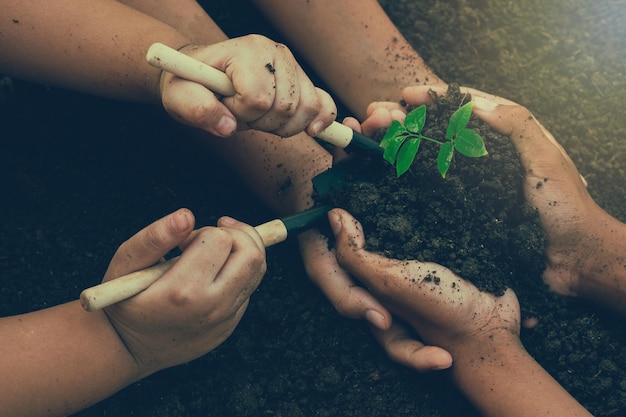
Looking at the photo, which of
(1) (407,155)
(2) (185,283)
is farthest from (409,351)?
(2) (185,283)

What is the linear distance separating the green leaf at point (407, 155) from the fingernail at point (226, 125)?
34 centimetres

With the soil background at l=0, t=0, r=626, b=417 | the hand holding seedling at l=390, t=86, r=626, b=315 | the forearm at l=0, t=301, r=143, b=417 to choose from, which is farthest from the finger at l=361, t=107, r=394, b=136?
the forearm at l=0, t=301, r=143, b=417

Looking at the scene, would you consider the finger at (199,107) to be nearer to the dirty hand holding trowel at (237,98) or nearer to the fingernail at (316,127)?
the dirty hand holding trowel at (237,98)

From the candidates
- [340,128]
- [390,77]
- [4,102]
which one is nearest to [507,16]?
[390,77]

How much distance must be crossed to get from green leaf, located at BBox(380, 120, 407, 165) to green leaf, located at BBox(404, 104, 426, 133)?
1 centimetres

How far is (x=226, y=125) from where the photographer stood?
3.88 ft

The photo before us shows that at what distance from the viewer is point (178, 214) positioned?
45.0 inches

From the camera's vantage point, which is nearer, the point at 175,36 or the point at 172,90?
the point at 172,90

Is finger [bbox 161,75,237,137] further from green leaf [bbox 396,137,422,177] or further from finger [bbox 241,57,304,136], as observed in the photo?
green leaf [bbox 396,137,422,177]

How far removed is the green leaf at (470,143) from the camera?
1.27m

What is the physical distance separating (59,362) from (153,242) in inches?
12.9

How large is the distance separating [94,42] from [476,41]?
0.99 metres

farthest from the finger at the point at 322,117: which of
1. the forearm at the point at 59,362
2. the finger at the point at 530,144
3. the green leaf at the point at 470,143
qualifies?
the forearm at the point at 59,362

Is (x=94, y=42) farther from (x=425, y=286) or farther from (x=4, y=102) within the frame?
(x=425, y=286)
